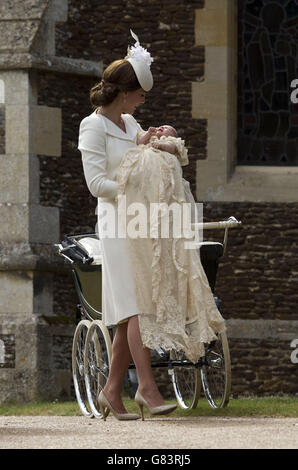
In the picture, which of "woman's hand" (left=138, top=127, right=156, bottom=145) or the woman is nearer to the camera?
the woman

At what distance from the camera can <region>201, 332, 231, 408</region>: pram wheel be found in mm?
7680

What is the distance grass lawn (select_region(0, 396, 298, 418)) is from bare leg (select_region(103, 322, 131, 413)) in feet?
2.17

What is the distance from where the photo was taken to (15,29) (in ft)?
36.3

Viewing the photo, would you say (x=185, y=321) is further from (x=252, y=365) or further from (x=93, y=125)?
(x=252, y=365)

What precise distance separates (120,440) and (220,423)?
1.15 m

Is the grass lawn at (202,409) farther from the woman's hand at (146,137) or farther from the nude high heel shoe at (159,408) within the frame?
the woman's hand at (146,137)

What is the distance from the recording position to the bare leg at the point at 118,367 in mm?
7320

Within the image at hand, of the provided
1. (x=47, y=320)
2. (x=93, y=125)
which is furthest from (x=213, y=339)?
(x=47, y=320)

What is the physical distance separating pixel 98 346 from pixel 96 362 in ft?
0.38

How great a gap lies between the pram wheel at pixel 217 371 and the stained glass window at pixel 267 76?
365cm

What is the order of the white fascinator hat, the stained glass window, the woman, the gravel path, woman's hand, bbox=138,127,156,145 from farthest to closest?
the stained glass window < woman's hand, bbox=138,127,156,145 < the white fascinator hat < the woman < the gravel path

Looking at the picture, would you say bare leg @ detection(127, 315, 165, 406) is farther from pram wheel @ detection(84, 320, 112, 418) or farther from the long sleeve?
the long sleeve

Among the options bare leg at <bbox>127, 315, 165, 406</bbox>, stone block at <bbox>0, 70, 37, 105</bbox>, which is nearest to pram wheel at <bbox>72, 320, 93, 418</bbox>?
bare leg at <bbox>127, 315, 165, 406</bbox>

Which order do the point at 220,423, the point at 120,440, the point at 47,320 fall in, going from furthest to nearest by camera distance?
the point at 47,320, the point at 220,423, the point at 120,440
